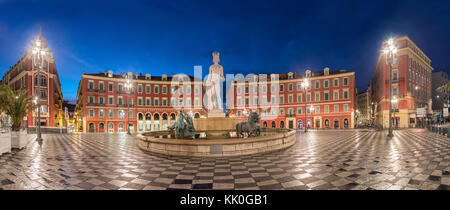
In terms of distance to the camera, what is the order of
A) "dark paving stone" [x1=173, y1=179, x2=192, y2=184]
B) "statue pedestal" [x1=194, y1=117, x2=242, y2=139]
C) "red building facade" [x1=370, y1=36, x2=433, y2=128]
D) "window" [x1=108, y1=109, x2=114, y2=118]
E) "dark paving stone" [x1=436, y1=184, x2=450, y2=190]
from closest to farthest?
"dark paving stone" [x1=436, y1=184, x2=450, y2=190], "dark paving stone" [x1=173, y1=179, x2=192, y2=184], "statue pedestal" [x1=194, y1=117, x2=242, y2=139], "red building facade" [x1=370, y1=36, x2=433, y2=128], "window" [x1=108, y1=109, x2=114, y2=118]

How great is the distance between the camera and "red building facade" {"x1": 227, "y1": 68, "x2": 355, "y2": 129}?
37.3 metres

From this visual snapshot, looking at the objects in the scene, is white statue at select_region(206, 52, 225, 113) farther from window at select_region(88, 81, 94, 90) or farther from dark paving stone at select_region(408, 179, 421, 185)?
window at select_region(88, 81, 94, 90)

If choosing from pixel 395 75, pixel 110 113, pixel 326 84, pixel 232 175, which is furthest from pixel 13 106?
pixel 395 75

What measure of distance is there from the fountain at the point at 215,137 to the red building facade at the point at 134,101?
2225 cm

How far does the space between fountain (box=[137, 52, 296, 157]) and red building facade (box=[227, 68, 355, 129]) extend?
78.8 feet

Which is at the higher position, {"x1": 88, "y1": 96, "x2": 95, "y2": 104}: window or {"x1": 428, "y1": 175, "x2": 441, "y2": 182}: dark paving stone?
{"x1": 88, "y1": 96, "x2": 95, "y2": 104}: window

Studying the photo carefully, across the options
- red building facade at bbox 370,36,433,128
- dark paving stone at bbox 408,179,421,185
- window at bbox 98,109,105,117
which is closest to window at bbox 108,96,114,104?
window at bbox 98,109,105,117

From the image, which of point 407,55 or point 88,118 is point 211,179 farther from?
point 407,55

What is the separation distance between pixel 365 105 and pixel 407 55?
52.4 m

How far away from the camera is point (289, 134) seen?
10359 mm

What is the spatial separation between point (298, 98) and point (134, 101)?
3794cm

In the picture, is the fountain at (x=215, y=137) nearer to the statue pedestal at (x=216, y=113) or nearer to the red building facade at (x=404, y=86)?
the statue pedestal at (x=216, y=113)

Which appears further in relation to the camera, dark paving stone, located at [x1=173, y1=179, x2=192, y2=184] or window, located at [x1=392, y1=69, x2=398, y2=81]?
window, located at [x1=392, y1=69, x2=398, y2=81]
